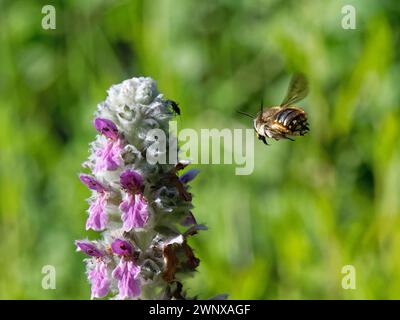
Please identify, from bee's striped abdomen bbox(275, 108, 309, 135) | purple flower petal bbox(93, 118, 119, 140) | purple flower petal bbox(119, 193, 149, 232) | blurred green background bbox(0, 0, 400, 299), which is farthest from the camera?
blurred green background bbox(0, 0, 400, 299)

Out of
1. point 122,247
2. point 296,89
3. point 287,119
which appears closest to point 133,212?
point 122,247

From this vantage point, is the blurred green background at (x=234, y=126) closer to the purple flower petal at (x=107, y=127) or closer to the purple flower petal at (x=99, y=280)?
the purple flower petal at (x=99, y=280)

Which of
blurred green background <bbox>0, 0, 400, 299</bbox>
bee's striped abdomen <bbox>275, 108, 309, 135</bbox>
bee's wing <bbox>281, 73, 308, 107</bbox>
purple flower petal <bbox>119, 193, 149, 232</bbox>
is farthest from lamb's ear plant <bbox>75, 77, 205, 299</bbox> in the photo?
blurred green background <bbox>0, 0, 400, 299</bbox>

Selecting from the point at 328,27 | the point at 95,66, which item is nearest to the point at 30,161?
the point at 95,66

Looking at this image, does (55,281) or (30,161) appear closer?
(55,281)

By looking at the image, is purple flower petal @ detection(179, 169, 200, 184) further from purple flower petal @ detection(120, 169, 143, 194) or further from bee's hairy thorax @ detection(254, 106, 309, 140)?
bee's hairy thorax @ detection(254, 106, 309, 140)

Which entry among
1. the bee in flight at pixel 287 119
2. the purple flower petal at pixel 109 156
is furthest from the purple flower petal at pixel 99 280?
the bee in flight at pixel 287 119
